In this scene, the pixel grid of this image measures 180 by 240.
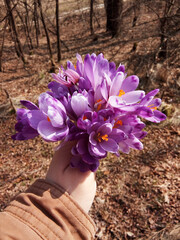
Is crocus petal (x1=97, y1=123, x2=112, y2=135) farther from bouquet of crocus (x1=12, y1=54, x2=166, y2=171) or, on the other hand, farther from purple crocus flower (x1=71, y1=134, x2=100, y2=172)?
purple crocus flower (x1=71, y1=134, x2=100, y2=172)

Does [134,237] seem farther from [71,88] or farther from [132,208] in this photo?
[71,88]

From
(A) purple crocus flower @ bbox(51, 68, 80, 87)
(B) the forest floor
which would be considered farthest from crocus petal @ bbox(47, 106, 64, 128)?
(B) the forest floor

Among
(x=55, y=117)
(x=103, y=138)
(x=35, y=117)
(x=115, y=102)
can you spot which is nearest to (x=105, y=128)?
(x=103, y=138)

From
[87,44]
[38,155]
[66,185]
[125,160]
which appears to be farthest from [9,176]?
[87,44]

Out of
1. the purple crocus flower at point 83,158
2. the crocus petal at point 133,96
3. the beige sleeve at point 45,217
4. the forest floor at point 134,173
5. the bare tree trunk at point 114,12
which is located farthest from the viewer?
the bare tree trunk at point 114,12

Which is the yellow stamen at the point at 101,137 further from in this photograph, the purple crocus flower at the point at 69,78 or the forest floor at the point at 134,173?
the forest floor at the point at 134,173

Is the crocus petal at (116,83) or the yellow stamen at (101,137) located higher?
the crocus petal at (116,83)

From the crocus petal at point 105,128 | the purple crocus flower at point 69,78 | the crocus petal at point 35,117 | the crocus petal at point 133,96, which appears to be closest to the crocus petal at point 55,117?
the crocus petal at point 35,117
